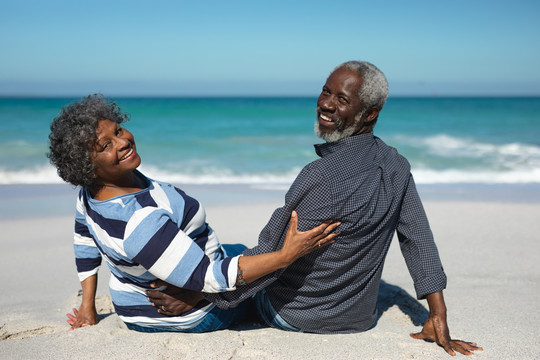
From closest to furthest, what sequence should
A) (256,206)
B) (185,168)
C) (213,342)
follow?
(213,342), (256,206), (185,168)

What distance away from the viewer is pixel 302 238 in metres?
2.40

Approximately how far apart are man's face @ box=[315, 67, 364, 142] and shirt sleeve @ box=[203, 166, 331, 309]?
0.94ft

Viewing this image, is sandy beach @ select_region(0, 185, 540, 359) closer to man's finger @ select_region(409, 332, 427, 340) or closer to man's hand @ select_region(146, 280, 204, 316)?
man's finger @ select_region(409, 332, 427, 340)

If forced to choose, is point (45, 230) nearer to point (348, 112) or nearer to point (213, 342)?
point (213, 342)

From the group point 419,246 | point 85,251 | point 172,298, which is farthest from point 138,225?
point 419,246

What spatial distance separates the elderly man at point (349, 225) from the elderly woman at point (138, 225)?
4.4 inches

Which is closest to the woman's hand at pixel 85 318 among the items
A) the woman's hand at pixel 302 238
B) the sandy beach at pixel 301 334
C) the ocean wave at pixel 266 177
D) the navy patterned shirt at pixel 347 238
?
the sandy beach at pixel 301 334

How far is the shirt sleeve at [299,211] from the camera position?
243 centimetres

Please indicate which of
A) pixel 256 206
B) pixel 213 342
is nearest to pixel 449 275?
pixel 213 342

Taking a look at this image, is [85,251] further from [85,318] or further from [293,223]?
[293,223]

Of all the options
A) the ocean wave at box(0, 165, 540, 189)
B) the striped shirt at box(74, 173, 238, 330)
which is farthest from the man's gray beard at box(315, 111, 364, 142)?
the ocean wave at box(0, 165, 540, 189)

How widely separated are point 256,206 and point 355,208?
4893 millimetres

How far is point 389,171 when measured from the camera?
2.64 metres

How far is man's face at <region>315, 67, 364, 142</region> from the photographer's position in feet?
8.31
